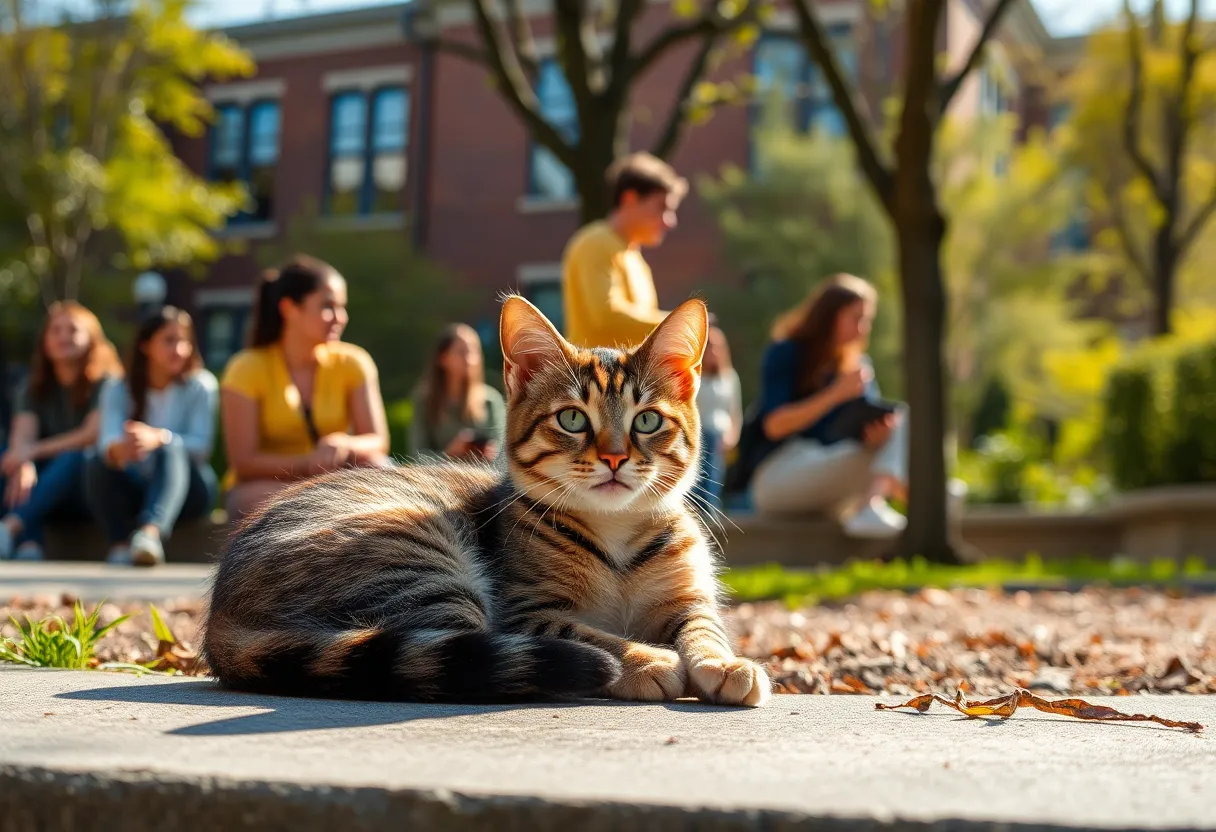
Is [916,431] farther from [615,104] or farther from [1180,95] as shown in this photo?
[1180,95]

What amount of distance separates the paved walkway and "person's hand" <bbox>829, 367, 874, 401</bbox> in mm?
4204

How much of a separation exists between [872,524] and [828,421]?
3.18 ft

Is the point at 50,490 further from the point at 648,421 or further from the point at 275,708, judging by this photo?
the point at 275,708

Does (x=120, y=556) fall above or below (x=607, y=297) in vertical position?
below

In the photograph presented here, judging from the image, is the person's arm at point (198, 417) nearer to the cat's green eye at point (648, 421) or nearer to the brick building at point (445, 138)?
the cat's green eye at point (648, 421)

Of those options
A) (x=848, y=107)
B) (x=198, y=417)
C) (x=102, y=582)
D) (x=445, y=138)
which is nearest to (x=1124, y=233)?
(x=445, y=138)

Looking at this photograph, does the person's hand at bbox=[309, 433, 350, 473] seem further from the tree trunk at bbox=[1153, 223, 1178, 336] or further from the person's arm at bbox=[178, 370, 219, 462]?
the tree trunk at bbox=[1153, 223, 1178, 336]

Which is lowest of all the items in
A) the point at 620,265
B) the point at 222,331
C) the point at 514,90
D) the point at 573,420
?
the point at 573,420

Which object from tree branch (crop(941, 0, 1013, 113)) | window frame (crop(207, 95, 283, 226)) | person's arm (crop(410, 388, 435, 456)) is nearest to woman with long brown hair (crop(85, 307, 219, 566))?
person's arm (crop(410, 388, 435, 456))

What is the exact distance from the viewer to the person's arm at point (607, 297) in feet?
20.4

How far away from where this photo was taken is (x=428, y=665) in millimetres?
2764

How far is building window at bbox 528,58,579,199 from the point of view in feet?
86.9

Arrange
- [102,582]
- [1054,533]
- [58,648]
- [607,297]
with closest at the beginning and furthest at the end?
[58,648] < [607,297] < [102,582] < [1054,533]

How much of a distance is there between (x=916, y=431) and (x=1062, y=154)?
55.6 ft
